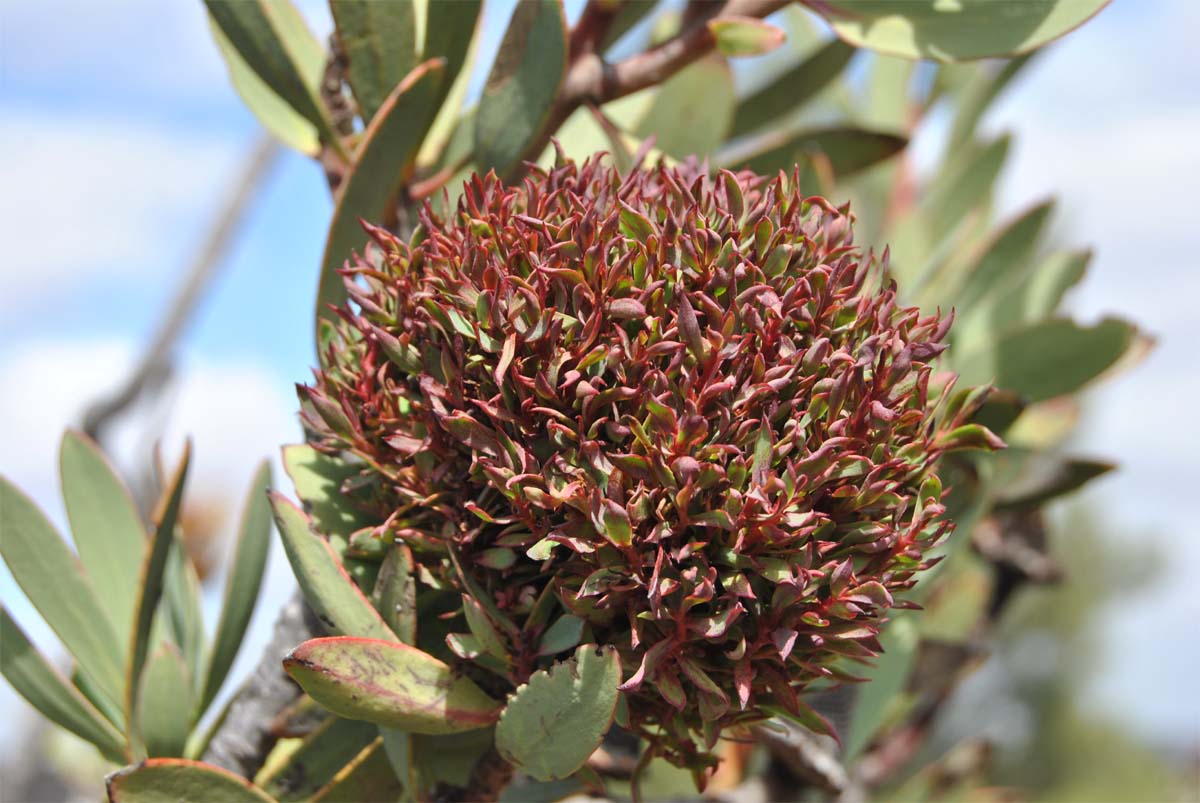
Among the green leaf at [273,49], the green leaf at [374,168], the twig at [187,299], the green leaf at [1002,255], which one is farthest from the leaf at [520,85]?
the twig at [187,299]

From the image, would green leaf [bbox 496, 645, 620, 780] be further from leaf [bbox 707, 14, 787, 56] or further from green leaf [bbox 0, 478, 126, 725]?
leaf [bbox 707, 14, 787, 56]

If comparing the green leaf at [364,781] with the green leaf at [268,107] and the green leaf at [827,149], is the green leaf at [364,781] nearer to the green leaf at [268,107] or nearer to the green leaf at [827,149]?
the green leaf at [268,107]

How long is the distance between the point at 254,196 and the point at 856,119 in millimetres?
2501

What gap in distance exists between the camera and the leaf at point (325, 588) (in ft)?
2.91

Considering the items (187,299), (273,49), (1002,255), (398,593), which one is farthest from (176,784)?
(187,299)

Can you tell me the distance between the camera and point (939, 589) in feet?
6.33

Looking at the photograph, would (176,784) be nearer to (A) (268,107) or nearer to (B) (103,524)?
(B) (103,524)

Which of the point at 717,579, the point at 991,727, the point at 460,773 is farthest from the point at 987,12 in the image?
the point at 991,727

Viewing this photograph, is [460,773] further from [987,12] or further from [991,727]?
[991,727]

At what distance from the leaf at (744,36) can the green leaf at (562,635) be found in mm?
690

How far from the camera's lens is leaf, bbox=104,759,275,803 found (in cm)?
93

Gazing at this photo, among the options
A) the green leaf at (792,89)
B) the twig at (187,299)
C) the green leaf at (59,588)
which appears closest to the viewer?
the green leaf at (59,588)

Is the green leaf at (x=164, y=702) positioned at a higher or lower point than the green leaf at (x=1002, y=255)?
higher

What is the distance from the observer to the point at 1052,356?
4.70ft
